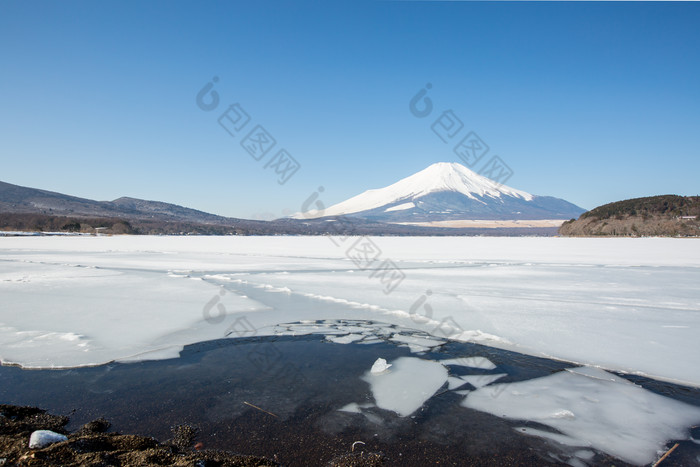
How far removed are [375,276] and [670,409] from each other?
7.88 metres

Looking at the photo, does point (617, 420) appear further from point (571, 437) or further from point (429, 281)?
point (429, 281)

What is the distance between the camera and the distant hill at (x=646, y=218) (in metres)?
35.6

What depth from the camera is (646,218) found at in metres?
39.2

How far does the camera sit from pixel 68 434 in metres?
2.46

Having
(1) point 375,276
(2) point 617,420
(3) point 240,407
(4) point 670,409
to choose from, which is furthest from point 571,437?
(1) point 375,276

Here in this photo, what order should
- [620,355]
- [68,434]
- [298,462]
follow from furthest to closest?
[620,355] < [68,434] < [298,462]

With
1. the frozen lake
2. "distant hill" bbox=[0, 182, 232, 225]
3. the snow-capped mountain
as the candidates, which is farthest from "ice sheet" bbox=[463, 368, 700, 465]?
the snow-capped mountain

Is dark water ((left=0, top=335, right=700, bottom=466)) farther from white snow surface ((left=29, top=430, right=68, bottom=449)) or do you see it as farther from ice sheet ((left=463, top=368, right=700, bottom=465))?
white snow surface ((left=29, top=430, right=68, bottom=449))

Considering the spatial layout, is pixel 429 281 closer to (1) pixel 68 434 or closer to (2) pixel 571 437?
(2) pixel 571 437

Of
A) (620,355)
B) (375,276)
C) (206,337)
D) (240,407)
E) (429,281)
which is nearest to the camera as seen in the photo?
(240,407)

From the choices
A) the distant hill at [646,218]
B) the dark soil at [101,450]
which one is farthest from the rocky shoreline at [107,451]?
the distant hill at [646,218]

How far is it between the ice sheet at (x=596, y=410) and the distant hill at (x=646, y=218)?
136 ft

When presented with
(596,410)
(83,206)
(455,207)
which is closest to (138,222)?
(83,206)

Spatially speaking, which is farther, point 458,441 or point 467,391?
point 467,391
